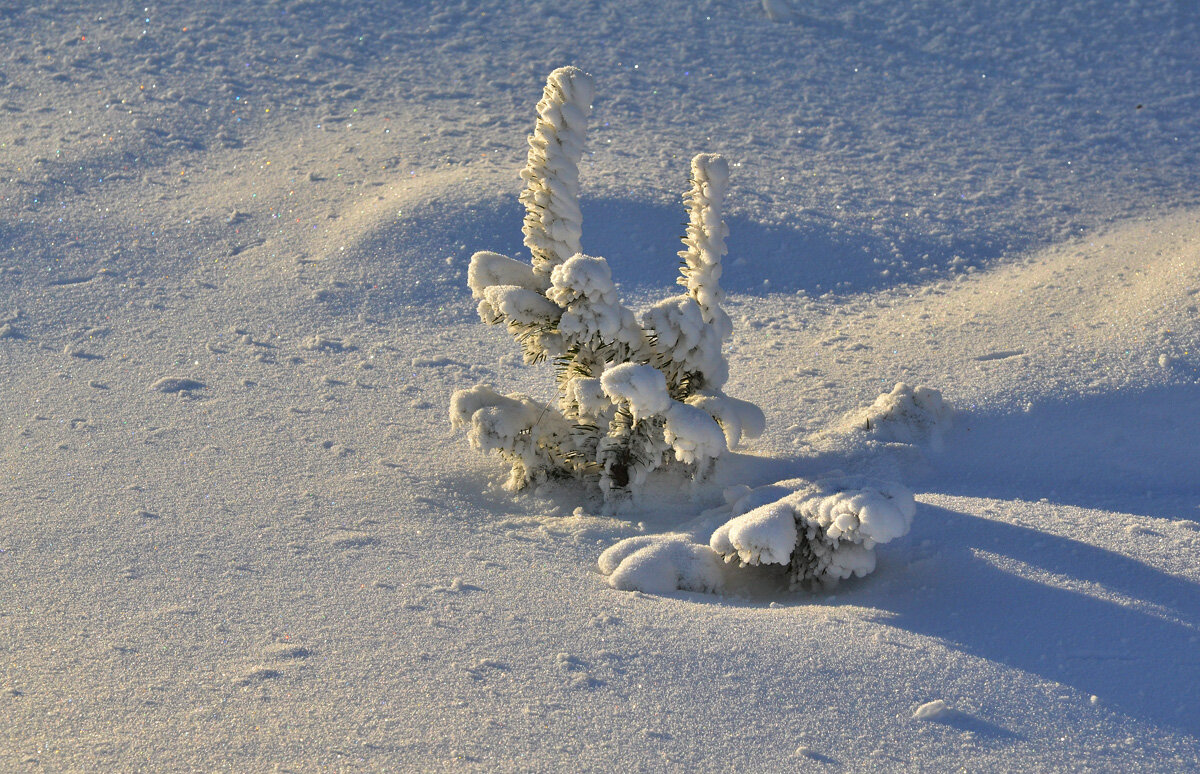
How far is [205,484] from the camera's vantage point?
400 cm

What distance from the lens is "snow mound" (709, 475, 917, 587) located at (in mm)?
3227

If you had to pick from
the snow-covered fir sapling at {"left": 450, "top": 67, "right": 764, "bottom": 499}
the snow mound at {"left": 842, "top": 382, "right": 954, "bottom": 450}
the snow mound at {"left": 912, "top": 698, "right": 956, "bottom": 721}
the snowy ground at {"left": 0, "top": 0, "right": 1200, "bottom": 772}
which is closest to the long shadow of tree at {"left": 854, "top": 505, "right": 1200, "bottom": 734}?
the snowy ground at {"left": 0, "top": 0, "right": 1200, "bottom": 772}

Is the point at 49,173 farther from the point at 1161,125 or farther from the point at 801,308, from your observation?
the point at 1161,125

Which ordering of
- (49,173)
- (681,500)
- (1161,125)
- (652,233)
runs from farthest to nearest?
(1161,125) → (49,173) → (652,233) → (681,500)

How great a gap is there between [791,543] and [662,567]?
386 mm

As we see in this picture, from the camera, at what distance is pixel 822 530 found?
3400mm

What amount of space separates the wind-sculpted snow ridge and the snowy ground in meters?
0.11

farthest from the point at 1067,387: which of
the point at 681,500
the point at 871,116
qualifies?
the point at 871,116

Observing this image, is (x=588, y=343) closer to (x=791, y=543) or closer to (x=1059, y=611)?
(x=791, y=543)

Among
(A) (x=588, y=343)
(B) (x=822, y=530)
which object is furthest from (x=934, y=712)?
(A) (x=588, y=343)

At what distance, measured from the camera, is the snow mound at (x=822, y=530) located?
3227mm

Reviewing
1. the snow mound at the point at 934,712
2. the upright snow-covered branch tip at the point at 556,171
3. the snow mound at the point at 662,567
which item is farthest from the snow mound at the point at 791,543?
the upright snow-covered branch tip at the point at 556,171

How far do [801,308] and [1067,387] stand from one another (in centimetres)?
138

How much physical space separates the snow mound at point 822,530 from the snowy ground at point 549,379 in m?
0.11
